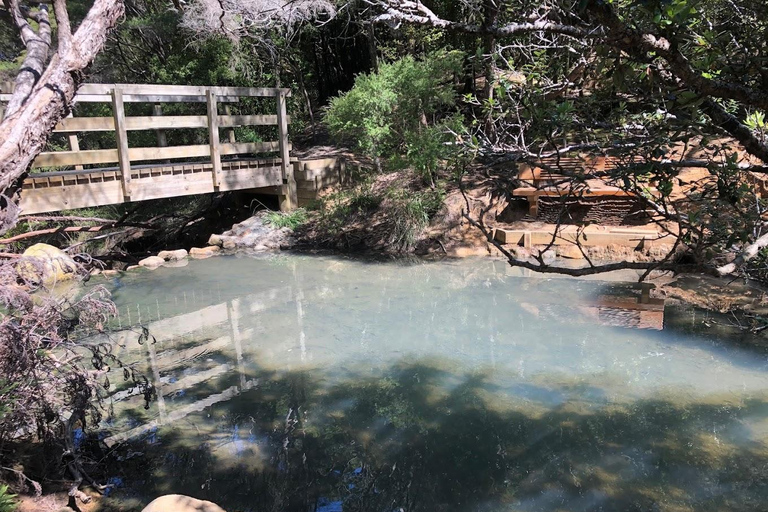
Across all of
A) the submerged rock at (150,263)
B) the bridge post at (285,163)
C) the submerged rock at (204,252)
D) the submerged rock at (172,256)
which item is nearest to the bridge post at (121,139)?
the submerged rock at (150,263)

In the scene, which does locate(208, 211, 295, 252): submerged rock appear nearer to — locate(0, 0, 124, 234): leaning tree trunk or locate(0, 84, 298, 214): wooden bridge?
locate(0, 84, 298, 214): wooden bridge

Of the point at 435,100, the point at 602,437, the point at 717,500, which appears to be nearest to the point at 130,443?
the point at 602,437

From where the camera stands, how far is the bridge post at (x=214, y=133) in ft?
28.1

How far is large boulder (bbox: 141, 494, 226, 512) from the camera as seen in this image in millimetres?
2721

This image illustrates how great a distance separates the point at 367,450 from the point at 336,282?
4.06 metres

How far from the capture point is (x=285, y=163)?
10008 mm

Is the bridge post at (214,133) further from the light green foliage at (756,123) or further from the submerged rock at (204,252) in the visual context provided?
the light green foliage at (756,123)

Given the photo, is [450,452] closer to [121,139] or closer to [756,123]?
[756,123]

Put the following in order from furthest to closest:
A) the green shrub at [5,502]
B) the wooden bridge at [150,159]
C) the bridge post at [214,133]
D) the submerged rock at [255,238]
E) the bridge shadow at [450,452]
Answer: the submerged rock at [255,238], the bridge post at [214,133], the wooden bridge at [150,159], the bridge shadow at [450,452], the green shrub at [5,502]

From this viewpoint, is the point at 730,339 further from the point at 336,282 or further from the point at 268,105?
the point at 268,105

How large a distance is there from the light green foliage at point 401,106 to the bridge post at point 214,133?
1.95 metres

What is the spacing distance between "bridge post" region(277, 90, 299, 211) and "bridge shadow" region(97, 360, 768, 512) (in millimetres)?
5947

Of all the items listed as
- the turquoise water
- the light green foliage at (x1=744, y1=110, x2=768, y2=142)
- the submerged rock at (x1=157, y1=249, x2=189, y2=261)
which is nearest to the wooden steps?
the turquoise water

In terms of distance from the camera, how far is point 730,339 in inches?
208
